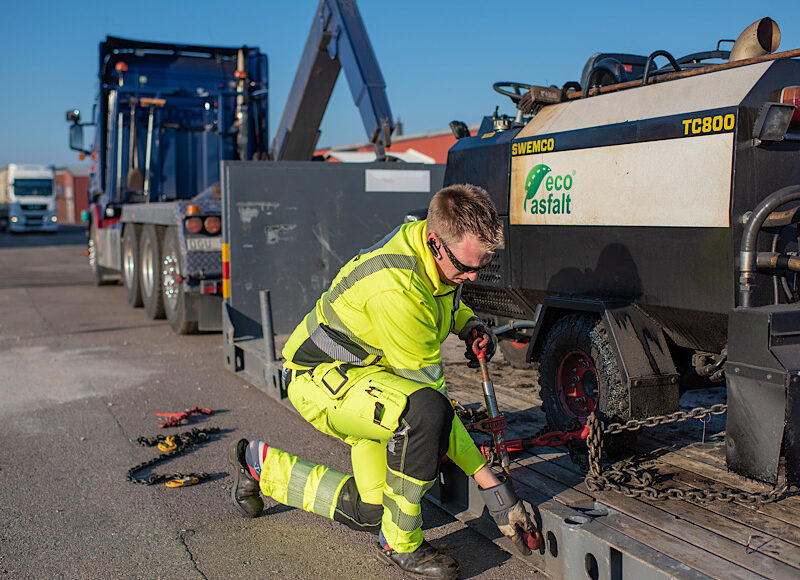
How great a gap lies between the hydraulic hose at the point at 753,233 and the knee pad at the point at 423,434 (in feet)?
4.26

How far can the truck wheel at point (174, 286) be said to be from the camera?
8.86m

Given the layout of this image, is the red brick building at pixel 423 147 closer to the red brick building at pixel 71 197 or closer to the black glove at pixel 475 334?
the black glove at pixel 475 334

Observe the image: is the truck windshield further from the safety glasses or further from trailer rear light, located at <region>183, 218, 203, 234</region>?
the safety glasses

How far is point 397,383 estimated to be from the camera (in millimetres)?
3180

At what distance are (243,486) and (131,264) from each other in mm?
8469

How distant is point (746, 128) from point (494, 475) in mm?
1784

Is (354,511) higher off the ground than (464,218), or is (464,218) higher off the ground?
(464,218)

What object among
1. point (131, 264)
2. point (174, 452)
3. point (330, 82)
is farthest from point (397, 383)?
point (131, 264)

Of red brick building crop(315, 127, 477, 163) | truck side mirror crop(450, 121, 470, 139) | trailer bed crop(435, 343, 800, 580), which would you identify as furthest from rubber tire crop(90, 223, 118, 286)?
red brick building crop(315, 127, 477, 163)

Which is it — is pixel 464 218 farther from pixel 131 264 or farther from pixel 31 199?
pixel 31 199

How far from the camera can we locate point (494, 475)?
3178 mm

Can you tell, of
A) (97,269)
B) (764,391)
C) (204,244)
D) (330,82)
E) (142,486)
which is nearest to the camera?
(764,391)

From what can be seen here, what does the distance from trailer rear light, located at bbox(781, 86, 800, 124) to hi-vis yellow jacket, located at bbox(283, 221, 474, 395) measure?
156 centimetres

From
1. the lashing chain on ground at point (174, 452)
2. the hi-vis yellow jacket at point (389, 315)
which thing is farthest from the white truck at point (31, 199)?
the hi-vis yellow jacket at point (389, 315)
